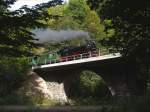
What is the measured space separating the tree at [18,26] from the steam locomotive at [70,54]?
36594mm

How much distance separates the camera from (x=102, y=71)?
5156cm

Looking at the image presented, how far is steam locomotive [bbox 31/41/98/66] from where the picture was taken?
50237 millimetres

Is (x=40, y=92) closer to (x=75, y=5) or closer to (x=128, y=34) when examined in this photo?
(x=75, y=5)

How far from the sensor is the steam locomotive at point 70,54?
165 feet

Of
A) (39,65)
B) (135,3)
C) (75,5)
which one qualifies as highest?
(75,5)

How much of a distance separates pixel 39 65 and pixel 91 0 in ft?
128

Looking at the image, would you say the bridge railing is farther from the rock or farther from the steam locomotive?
the rock

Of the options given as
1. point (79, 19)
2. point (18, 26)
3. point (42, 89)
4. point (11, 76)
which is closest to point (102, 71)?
point (42, 89)

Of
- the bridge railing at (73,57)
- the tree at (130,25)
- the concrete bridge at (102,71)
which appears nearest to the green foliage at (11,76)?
the bridge railing at (73,57)

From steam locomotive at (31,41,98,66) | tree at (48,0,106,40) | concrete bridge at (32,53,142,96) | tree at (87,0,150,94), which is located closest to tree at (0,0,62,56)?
tree at (87,0,150,94)

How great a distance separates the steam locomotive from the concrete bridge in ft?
2.07

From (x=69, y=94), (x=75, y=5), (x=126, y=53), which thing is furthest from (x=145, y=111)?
(x=75, y=5)

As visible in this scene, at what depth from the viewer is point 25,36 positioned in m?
12.4

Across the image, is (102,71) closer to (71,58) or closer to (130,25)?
(71,58)
